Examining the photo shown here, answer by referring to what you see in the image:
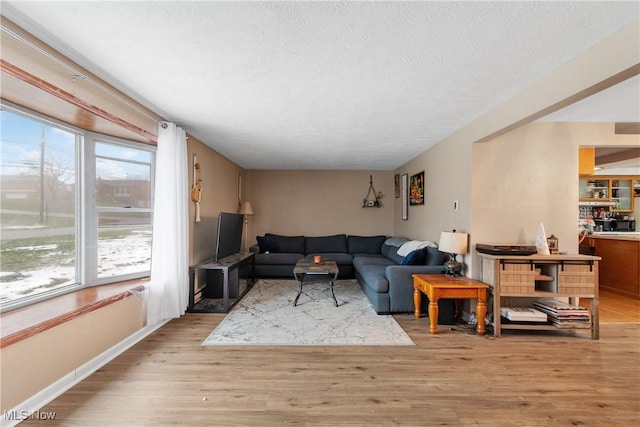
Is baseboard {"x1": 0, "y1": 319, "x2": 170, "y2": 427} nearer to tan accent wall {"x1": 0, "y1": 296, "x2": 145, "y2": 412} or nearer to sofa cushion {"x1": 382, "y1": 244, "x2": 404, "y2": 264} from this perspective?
tan accent wall {"x1": 0, "y1": 296, "x2": 145, "y2": 412}

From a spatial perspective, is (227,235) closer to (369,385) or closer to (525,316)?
(369,385)

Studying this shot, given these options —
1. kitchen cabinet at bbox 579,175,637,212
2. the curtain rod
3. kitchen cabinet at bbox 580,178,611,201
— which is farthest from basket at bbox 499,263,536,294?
kitchen cabinet at bbox 580,178,611,201

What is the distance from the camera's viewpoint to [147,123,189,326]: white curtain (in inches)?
114

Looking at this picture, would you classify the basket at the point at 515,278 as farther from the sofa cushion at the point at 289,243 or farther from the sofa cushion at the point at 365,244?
the sofa cushion at the point at 289,243

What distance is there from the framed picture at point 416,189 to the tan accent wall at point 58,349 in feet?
13.9

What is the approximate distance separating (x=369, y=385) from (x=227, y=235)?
2.92m

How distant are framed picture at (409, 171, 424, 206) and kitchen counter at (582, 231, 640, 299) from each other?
9.95 ft

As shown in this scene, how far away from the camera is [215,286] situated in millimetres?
4027

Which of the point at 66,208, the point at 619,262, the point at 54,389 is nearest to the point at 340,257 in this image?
the point at 66,208

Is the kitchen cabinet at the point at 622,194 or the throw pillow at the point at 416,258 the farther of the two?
the kitchen cabinet at the point at 622,194

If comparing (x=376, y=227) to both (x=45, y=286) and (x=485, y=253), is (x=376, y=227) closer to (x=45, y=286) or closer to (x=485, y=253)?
(x=485, y=253)

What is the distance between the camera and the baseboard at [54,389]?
1588mm

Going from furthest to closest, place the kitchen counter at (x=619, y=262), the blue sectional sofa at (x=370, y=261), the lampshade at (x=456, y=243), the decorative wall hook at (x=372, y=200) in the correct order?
the decorative wall hook at (x=372, y=200) < the kitchen counter at (x=619, y=262) < the blue sectional sofa at (x=370, y=261) < the lampshade at (x=456, y=243)

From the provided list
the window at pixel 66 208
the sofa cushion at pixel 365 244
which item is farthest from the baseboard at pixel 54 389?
the sofa cushion at pixel 365 244
